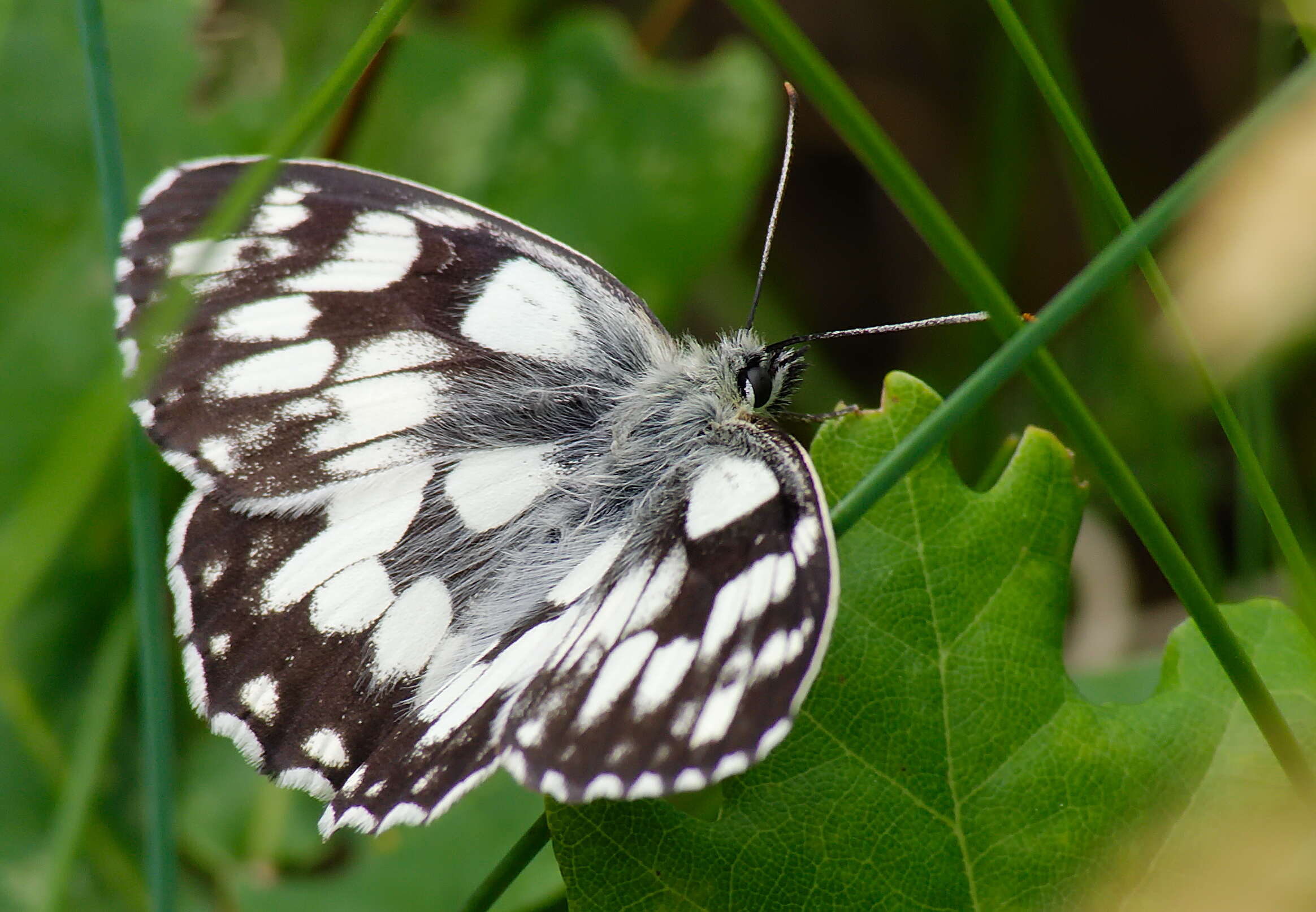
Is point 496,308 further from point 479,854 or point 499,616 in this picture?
point 479,854

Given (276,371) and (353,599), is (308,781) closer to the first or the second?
(353,599)

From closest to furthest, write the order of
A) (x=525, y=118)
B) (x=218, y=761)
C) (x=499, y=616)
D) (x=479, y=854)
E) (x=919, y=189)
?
1. (x=919, y=189)
2. (x=499, y=616)
3. (x=479, y=854)
4. (x=218, y=761)
5. (x=525, y=118)

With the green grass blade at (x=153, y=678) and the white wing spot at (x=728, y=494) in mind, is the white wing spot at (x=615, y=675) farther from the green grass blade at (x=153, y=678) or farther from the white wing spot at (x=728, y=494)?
the green grass blade at (x=153, y=678)

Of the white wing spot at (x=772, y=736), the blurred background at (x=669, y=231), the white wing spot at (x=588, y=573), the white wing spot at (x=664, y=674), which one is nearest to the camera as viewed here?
the white wing spot at (x=772, y=736)

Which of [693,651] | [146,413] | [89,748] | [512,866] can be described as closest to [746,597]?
[693,651]

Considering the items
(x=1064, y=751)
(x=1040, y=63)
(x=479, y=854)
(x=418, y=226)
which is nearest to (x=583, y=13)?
(x=418, y=226)

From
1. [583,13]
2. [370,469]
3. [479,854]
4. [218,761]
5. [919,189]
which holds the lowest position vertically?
[218,761]

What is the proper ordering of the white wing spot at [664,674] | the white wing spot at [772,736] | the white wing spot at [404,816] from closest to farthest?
the white wing spot at [772,736], the white wing spot at [664,674], the white wing spot at [404,816]

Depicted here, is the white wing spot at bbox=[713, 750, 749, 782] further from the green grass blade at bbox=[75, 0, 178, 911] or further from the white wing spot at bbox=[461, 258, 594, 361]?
the white wing spot at bbox=[461, 258, 594, 361]

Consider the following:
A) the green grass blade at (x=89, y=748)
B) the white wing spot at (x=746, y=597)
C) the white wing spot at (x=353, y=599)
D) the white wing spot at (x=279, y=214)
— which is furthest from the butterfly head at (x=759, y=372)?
the green grass blade at (x=89, y=748)
